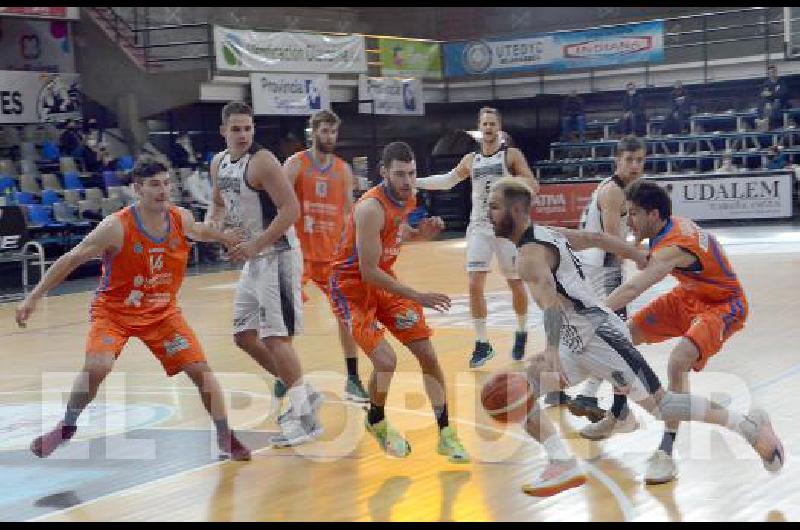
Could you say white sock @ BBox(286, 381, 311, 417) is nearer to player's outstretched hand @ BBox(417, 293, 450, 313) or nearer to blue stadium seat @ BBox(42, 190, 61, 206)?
player's outstretched hand @ BBox(417, 293, 450, 313)

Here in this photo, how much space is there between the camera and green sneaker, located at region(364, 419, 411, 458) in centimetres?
664

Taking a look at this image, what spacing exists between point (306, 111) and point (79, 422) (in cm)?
1579

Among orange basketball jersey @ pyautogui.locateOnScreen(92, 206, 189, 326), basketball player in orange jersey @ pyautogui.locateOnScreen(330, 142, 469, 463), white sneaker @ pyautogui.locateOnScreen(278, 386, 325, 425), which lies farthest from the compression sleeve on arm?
orange basketball jersey @ pyautogui.locateOnScreen(92, 206, 189, 326)

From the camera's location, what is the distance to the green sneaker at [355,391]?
831 centimetres

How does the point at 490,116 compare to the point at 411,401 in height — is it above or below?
above

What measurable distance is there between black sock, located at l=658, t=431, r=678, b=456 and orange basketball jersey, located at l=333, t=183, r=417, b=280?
5.79 feet

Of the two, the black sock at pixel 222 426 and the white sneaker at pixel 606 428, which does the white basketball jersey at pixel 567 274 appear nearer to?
the white sneaker at pixel 606 428

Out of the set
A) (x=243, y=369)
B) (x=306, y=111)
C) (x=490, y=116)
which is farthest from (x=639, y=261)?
(x=306, y=111)

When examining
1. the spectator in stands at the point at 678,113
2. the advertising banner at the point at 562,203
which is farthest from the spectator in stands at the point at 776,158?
the advertising banner at the point at 562,203

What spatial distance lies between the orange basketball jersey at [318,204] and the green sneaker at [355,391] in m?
0.91

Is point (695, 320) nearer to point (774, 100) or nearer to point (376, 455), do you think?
point (376, 455)

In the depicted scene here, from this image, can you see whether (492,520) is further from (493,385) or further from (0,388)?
(0,388)

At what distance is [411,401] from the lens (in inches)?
324

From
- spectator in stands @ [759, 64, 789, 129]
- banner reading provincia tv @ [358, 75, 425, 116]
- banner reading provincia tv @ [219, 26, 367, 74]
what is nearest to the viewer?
banner reading provincia tv @ [219, 26, 367, 74]
